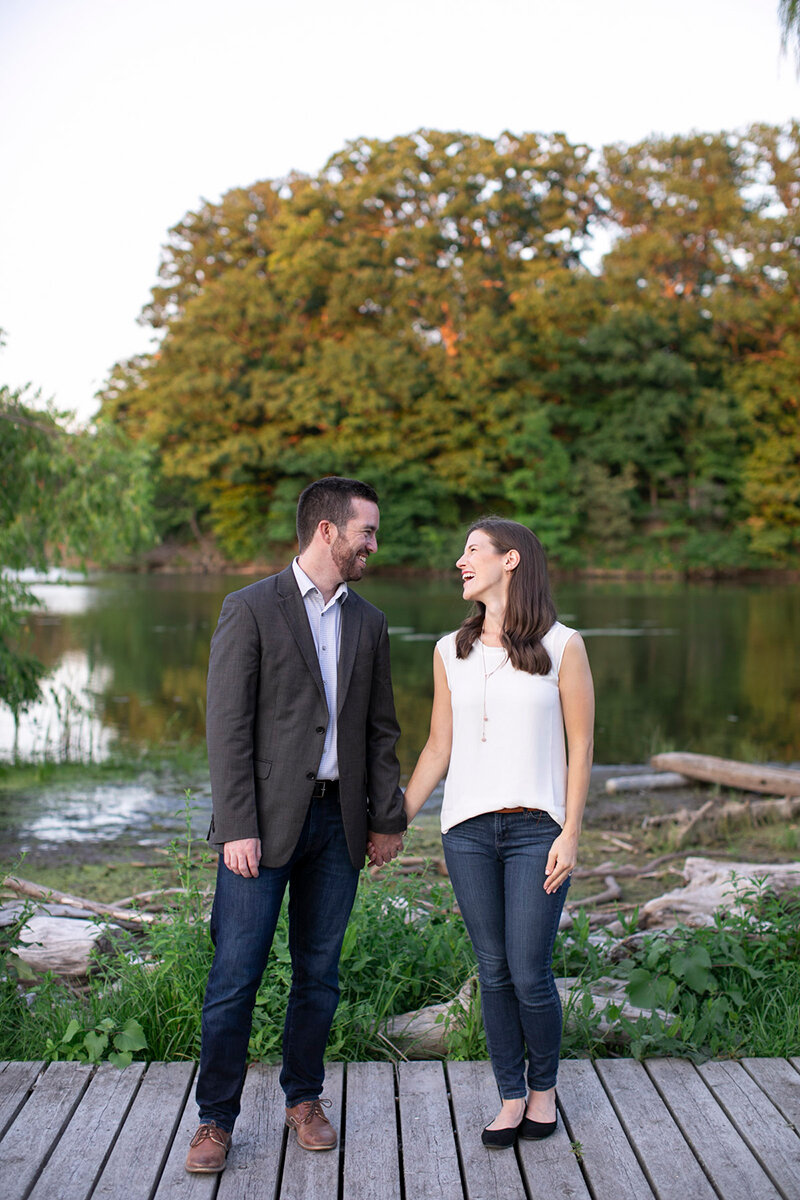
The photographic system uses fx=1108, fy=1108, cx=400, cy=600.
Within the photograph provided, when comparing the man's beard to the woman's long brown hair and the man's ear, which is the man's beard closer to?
the man's ear

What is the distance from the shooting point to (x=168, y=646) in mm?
19250

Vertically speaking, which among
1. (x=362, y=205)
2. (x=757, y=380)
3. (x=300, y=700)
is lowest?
(x=300, y=700)

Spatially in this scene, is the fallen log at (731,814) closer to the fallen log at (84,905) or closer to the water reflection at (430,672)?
the water reflection at (430,672)

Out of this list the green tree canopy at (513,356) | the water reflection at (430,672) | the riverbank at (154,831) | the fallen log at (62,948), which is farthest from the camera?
the green tree canopy at (513,356)

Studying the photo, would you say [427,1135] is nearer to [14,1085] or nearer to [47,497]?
[14,1085]

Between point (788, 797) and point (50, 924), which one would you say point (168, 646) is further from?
point (50, 924)

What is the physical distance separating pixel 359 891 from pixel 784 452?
35.7 metres

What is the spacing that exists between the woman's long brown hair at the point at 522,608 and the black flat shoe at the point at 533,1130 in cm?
109

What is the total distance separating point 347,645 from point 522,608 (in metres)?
0.45

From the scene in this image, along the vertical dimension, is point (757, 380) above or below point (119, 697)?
above

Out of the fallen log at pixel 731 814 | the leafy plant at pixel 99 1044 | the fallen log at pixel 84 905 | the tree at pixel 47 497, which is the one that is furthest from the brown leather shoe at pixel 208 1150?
the tree at pixel 47 497

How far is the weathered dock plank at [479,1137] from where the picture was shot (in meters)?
2.47

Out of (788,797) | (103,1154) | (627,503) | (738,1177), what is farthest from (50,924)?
(627,503)

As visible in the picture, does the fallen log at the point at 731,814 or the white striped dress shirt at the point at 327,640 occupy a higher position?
the white striped dress shirt at the point at 327,640
